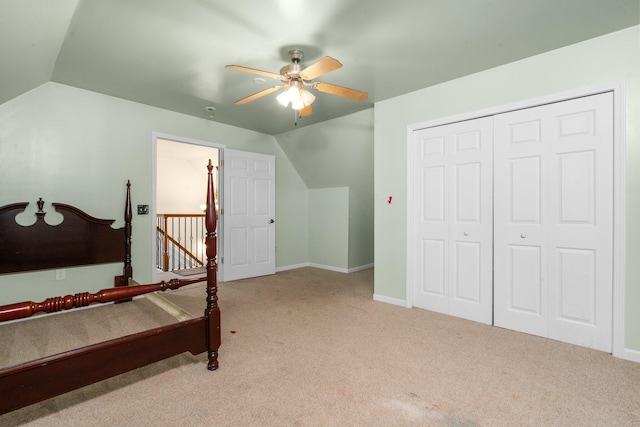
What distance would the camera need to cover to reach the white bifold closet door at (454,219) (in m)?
2.98

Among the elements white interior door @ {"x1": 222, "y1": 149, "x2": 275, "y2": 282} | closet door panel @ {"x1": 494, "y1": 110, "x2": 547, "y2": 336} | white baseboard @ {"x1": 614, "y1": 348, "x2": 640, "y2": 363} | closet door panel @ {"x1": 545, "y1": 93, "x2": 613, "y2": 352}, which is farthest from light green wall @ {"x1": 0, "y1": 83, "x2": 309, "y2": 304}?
white baseboard @ {"x1": 614, "y1": 348, "x2": 640, "y2": 363}

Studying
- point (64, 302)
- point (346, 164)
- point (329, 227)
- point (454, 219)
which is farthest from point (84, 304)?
point (329, 227)

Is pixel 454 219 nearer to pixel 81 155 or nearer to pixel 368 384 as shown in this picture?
pixel 368 384

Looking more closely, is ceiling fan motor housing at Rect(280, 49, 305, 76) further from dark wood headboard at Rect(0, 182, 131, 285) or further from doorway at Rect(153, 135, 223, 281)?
doorway at Rect(153, 135, 223, 281)

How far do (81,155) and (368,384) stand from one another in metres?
3.89

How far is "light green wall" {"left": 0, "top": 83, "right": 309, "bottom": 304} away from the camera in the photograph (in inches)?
120

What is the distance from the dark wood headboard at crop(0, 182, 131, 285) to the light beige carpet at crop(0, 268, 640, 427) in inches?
74.4

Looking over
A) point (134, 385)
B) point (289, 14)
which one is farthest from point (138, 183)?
point (289, 14)

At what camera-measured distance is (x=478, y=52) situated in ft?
8.43

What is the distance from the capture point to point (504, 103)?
2.81 m

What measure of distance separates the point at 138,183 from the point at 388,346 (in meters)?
3.61

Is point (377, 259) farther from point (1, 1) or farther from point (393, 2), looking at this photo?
point (1, 1)

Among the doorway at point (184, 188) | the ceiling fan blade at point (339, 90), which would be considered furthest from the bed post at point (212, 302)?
the doorway at point (184, 188)

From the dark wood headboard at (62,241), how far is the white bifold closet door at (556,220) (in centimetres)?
425
